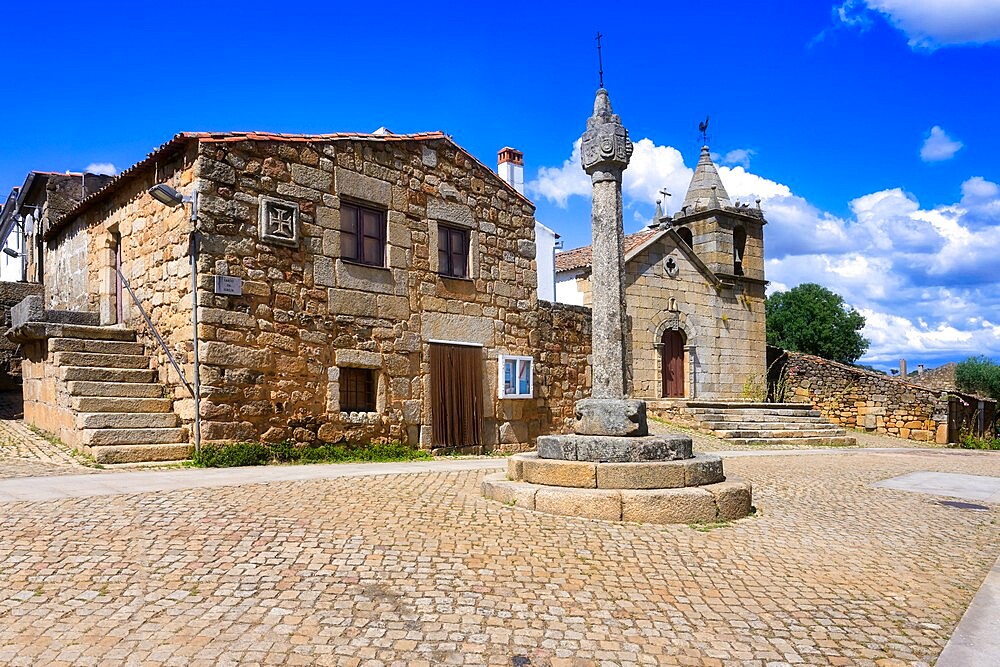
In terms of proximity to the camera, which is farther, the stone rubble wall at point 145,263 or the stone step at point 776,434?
the stone step at point 776,434

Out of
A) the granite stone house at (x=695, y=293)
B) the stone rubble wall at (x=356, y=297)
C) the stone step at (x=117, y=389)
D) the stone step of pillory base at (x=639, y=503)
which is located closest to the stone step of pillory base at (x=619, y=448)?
the stone step of pillory base at (x=639, y=503)

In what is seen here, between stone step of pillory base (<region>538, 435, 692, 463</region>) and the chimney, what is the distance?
15.3 m

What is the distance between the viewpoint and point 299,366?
1073 cm

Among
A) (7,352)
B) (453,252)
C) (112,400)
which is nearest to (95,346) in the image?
(112,400)

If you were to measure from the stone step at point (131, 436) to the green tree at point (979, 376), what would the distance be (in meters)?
30.9

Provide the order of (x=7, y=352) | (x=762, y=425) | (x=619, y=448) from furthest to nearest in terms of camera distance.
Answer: (x=762, y=425), (x=7, y=352), (x=619, y=448)

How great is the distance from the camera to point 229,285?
10.0 m

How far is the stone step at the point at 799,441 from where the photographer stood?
1692cm

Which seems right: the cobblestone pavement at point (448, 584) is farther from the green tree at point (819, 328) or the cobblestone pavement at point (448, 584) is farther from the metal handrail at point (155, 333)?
the green tree at point (819, 328)

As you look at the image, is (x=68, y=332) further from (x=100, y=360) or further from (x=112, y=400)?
(x=112, y=400)

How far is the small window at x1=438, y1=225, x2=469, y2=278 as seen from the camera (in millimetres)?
12891

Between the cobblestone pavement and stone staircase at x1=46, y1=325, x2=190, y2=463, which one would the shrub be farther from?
the cobblestone pavement

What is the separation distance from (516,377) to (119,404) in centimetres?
642

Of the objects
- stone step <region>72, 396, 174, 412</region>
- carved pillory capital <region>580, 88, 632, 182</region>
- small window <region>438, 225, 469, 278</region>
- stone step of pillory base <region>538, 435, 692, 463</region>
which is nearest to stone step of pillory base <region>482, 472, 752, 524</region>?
stone step of pillory base <region>538, 435, 692, 463</region>
